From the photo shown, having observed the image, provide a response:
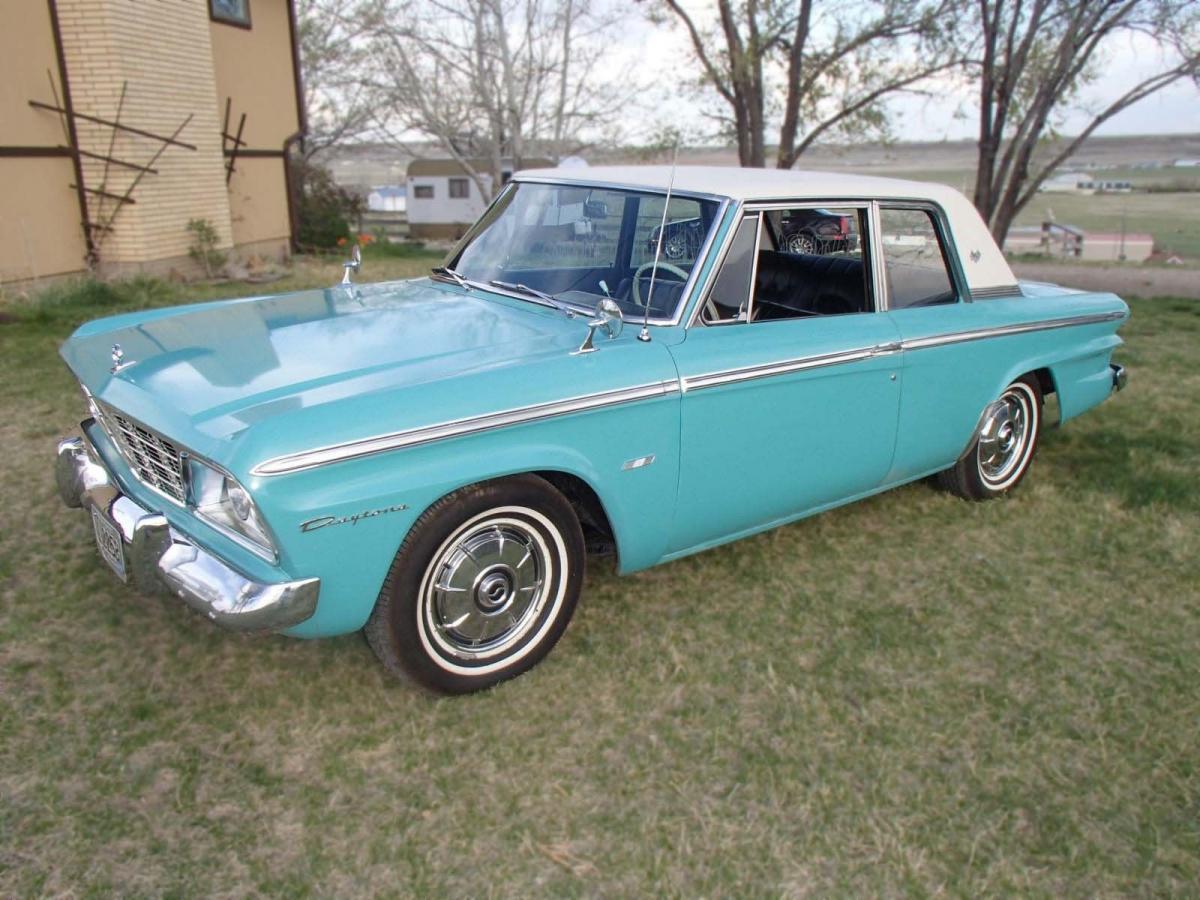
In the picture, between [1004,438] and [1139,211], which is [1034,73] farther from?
[1139,211]

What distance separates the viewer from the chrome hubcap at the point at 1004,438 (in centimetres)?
455

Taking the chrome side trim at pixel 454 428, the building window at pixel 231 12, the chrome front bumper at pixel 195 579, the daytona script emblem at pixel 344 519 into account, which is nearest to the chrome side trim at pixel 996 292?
the chrome side trim at pixel 454 428

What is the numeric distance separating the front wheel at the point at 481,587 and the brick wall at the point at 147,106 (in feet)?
32.8

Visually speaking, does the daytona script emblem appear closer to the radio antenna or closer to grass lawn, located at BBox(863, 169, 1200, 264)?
the radio antenna

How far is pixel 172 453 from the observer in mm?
2723

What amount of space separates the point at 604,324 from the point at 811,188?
120 cm

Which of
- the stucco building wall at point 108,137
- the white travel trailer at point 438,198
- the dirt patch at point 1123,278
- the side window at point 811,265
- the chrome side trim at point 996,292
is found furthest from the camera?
the white travel trailer at point 438,198

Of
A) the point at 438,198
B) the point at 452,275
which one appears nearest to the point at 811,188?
the point at 452,275

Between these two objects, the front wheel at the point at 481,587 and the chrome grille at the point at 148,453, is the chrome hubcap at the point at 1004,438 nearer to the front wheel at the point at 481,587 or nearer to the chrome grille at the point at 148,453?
the front wheel at the point at 481,587

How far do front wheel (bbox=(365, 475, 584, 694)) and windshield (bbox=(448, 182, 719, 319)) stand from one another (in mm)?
904

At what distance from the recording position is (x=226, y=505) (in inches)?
103

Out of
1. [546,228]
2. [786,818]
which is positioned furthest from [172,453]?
[786,818]

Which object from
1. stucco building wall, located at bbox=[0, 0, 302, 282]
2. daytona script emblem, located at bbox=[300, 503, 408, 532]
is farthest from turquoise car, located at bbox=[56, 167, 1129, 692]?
stucco building wall, located at bbox=[0, 0, 302, 282]

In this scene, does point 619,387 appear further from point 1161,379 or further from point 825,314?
point 1161,379
